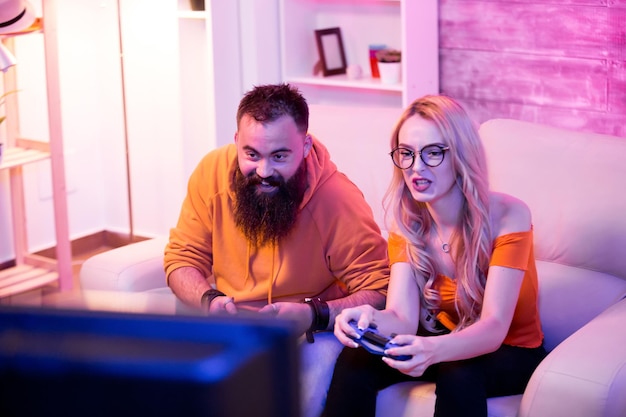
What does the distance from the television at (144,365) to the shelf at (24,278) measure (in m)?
3.23

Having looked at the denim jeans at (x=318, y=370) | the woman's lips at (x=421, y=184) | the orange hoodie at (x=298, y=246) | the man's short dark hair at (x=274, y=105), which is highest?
the man's short dark hair at (x=274, y=105)

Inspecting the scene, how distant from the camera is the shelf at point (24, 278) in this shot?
149 inches

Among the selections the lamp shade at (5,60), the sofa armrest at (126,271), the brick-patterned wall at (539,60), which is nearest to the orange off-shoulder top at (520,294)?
the sofa armrest at (126,271)

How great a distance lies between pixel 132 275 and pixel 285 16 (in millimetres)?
1665

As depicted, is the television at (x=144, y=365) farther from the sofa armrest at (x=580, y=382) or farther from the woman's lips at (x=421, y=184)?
the woman's lips at (x=421, y=184)

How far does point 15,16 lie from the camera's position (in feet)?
11.3

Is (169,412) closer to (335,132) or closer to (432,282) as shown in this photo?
(432,282)

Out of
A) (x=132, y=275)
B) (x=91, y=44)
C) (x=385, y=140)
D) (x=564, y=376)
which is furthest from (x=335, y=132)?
(x=91, y=44)

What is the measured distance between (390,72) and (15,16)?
1.42 m

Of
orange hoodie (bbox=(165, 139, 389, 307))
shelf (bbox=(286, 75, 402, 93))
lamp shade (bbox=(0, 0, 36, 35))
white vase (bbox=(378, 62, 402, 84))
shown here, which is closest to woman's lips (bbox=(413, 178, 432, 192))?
orange hoodie (bbox=(165, 139, 389, 307))

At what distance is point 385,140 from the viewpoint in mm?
2758

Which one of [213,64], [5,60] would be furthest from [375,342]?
[213,64]

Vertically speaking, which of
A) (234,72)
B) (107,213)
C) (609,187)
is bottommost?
(107,213)

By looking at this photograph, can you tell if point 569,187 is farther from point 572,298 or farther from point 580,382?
point 580,382
